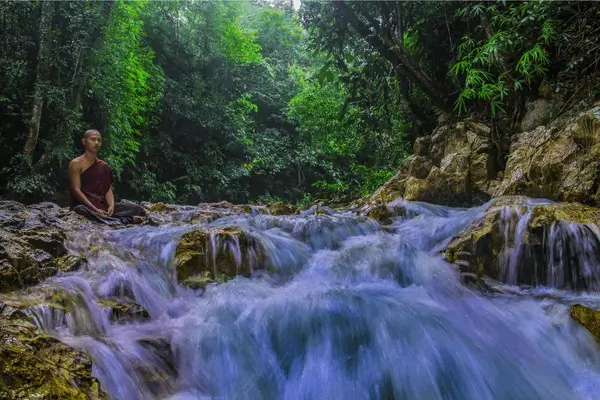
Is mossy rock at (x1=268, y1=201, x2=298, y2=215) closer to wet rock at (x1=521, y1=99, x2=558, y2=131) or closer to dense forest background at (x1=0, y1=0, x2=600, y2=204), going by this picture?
dense forest background at (x1=0, y1=0, x2=600, y2=204)

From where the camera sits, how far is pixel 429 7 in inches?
289

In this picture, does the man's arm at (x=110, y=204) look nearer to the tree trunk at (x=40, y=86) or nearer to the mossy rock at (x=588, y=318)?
the tree trunk at (x=40, y=86)

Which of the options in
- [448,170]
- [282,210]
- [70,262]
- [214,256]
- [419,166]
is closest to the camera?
[70,262]

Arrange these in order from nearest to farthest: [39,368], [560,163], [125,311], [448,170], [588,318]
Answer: [39,368], [588,318], [125,311], [560,163], [448,170]

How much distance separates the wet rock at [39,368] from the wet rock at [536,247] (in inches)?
126

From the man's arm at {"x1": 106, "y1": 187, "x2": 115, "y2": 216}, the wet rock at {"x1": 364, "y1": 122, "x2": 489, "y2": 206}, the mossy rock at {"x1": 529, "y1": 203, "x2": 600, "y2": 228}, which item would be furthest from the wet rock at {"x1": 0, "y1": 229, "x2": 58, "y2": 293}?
the wet rock at {"x1": 364, "y1": 122, "x2": 489, "y2": 206}

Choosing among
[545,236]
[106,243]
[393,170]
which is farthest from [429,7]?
[106,243]

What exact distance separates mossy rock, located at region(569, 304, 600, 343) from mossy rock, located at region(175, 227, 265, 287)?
2656 millimetres

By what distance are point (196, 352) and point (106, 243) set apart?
2233mm

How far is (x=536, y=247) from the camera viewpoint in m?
3.49

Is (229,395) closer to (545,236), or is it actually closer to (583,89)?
(545,236)

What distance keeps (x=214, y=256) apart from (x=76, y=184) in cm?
291

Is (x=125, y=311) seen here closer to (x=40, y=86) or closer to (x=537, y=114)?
(x=537, y=114)

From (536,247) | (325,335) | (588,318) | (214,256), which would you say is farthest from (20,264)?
(536,247)
